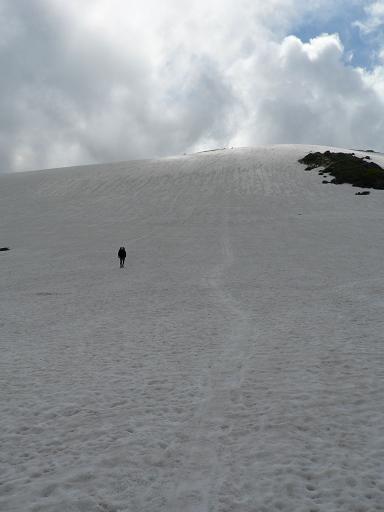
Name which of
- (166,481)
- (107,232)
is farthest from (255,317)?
(107,232)

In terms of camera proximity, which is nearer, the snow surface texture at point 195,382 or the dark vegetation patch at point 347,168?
the snow surface texture at point 195,382

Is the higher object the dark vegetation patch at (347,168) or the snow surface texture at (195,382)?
the dark vegetation patch at (347,168)

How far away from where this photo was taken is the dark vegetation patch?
55.6 m

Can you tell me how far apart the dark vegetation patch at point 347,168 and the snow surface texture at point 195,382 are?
101ft

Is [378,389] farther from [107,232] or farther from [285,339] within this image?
[107,232]

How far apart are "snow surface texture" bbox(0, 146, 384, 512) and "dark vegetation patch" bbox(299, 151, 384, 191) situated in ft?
101

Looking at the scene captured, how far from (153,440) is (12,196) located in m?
61.7

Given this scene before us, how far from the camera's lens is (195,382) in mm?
8797

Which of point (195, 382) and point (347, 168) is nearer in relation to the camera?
point (195, 382)

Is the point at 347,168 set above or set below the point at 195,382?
above

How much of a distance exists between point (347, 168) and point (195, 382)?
5868cm

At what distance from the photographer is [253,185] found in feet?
189

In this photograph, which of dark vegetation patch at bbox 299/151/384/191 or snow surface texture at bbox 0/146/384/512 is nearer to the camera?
snow surface texture at bbox 0/146/384/512

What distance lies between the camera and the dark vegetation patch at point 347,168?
182 ft
